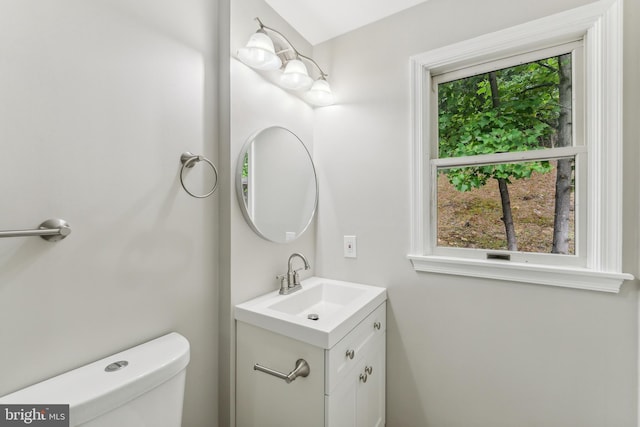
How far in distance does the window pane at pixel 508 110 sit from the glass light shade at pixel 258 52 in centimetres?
88

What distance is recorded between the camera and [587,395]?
1.12 m

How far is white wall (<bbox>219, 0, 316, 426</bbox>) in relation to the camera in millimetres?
1234

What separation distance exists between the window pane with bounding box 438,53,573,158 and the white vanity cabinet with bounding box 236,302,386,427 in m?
0.98

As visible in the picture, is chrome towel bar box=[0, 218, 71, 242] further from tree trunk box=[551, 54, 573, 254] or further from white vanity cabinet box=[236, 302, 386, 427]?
tree trunk box=[551, 54, 573, 254]

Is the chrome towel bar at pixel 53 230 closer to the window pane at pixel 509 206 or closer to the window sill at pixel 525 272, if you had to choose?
the window sill at pixel 525 272

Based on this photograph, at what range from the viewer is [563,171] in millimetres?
1217

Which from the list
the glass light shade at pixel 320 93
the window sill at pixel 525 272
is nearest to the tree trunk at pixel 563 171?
the window sill at pixel 525 272

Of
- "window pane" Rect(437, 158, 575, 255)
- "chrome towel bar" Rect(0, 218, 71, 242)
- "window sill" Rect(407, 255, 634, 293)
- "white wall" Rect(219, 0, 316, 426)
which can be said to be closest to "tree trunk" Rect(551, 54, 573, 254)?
"window pane" Rect(437, 158, 575, 255)

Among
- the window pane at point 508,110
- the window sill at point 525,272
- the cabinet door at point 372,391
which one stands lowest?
the cabinet door at point 372,391

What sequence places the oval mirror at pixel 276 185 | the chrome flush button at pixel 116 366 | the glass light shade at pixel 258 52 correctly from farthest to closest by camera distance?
the oval mirror at pixel 276 185 < the glass light shade at pixel 258 52 < the chrome flush button at pixel 116 366

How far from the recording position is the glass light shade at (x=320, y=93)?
5.13 ft

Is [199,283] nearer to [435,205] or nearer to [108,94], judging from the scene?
[108,94]

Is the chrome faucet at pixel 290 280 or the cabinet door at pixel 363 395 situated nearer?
the cabinet door at pixel 363 395

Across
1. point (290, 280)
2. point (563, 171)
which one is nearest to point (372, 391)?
point (290, 280)
